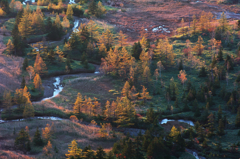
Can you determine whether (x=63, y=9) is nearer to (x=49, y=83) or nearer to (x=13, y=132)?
(x=49, y=83)

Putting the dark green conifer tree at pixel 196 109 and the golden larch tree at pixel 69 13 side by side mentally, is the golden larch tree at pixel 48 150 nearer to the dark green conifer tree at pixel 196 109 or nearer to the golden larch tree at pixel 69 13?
the dark green conifer tree at pixel 196 109

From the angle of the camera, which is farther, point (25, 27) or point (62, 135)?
point (25, 27)

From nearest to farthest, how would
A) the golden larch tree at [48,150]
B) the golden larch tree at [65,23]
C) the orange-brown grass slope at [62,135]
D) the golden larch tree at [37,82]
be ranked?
the golden larch tree at [48,150]
the orange-brown grass slope at [62,135]
the golden larch tree at [37,82]
the golden larch tree at [65,23]

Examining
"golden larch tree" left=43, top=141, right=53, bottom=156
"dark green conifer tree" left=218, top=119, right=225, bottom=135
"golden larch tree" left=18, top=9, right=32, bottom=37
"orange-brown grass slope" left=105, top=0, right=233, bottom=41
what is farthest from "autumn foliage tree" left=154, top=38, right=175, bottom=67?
"golden larch tree" left=43, top=141, right=53, bottom=156

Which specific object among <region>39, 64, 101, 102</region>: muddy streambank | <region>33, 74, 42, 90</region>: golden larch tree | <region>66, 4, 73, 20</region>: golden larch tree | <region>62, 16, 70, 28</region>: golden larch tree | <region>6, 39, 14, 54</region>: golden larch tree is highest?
<region>66, 4, 73, 20</region>: golden larch tree

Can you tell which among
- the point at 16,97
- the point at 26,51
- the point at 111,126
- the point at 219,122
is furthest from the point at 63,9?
the point at 219,122

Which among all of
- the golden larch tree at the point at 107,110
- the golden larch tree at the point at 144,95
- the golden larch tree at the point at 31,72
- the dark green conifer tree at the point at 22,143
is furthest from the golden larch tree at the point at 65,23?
the dark green conifer tree at the point at 22,143

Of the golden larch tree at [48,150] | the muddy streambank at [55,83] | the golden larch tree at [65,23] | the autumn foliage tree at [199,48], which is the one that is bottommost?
the muddy streambank at [55,83]

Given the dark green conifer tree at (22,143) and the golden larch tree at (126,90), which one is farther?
the golden larch tree at (126,90)

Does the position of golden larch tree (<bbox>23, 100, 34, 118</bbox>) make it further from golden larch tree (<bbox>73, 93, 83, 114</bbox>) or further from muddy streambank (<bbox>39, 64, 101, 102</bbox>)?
muddy streambank (<bbox>39, 64, 101, 102</bbox>)

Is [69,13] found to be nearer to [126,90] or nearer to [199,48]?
[199,48]

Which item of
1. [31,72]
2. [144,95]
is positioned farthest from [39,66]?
[144,95]
